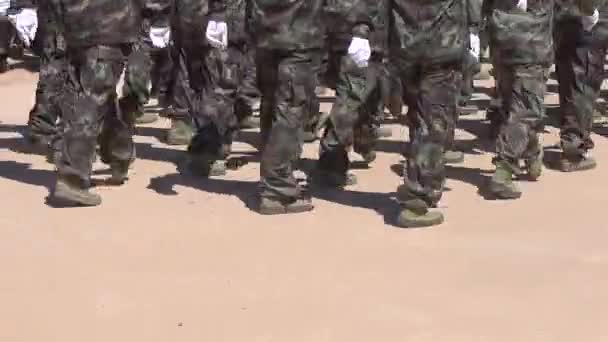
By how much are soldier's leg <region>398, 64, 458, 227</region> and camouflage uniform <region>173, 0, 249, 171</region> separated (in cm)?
166

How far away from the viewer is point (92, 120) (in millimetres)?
7047

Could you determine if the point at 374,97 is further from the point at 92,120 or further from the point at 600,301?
the point at 600,301

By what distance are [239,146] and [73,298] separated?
370 centimetres

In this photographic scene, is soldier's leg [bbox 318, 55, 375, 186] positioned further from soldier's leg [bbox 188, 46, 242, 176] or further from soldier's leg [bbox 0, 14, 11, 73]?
soldier's leg [bbox 0, 14, 11, 73]

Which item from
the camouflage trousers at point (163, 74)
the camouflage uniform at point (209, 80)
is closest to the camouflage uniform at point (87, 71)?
the camouflage uniform at point (209, 80)

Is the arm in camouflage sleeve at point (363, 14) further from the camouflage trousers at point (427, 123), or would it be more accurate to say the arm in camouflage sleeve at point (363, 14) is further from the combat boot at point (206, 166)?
the combat boot at point (206, 166)

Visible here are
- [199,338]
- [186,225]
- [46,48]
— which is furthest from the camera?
[46,48]

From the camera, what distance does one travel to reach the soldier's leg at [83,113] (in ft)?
23.0

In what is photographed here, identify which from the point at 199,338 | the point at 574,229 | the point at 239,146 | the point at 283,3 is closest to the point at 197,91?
the point at 239,146

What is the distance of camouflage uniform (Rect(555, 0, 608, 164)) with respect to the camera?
26.9 ft

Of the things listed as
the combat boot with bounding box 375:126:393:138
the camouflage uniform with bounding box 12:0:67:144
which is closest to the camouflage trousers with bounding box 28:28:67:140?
the camouflage uniform with bounding box 12:0:67:144

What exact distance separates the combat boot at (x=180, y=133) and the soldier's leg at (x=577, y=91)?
115 inches

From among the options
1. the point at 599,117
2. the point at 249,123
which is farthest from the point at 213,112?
the point at 599,117

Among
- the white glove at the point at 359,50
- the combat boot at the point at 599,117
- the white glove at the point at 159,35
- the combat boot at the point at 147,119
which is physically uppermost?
the white glove at the point at 359,50
